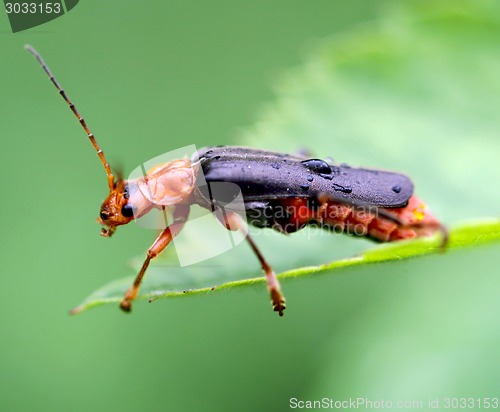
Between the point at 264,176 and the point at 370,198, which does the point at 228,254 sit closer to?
the point at 264,176

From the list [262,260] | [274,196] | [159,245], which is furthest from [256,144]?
[262,260]

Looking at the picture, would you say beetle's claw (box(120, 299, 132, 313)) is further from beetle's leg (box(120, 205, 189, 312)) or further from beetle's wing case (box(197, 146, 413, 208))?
beetle's wing case (box(197, 146, 413, 208))

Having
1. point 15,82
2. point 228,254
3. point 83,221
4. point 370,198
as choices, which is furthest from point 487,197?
point 15,82

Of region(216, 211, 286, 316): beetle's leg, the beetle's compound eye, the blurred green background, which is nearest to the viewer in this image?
region(216, 211, 286, 316): beetle's leg

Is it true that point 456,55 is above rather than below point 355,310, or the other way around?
above

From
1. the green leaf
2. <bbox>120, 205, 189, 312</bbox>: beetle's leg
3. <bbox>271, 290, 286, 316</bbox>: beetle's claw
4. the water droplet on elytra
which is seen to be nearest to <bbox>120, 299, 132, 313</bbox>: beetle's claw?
<bbox>120, 205, 189, 312</bbox>: beetle's leg

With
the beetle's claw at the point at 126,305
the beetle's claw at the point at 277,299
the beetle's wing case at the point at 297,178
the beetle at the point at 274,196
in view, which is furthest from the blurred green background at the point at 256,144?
the beetle's claw at the point at 126,305
